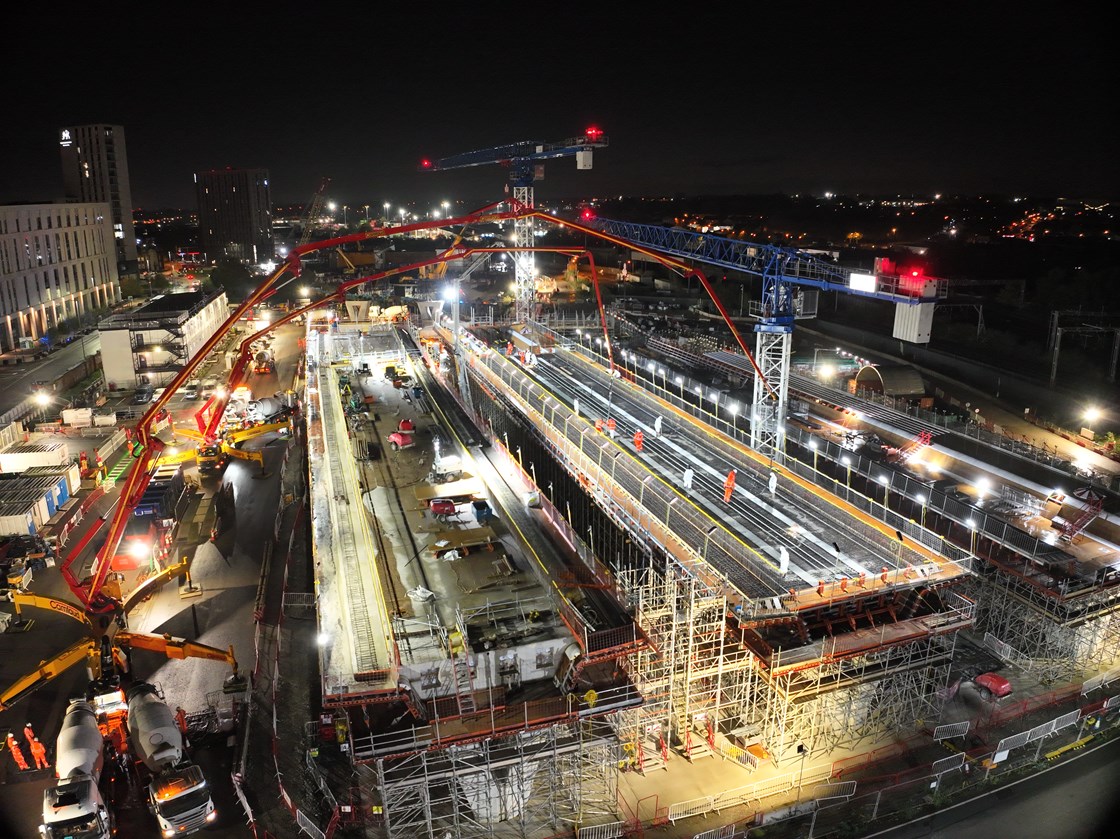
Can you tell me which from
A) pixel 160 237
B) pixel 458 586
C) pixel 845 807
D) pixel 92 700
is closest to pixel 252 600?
pixel 92 700

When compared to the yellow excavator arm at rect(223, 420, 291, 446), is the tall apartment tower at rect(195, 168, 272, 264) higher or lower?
higher

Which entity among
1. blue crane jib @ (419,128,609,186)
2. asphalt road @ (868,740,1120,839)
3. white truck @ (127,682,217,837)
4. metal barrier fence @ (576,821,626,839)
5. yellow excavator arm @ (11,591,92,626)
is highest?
blue crane jib @ (419,128,609,186)

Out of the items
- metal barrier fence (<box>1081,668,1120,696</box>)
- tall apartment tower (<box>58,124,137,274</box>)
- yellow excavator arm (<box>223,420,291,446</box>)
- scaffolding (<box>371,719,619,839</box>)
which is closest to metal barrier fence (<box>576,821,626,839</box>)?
scaffolding (<box>371,719,619,839</box>)

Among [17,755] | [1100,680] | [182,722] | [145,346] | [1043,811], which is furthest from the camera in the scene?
[145,346]

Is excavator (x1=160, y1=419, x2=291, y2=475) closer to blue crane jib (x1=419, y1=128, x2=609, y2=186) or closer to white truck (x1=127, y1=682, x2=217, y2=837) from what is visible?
white truck (x1=127, y1=682, x2=217, y2=837)

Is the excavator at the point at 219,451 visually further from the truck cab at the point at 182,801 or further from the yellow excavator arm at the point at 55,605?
the truck cab at the point at 182,801

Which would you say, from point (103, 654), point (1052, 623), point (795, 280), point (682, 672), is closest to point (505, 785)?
point (682, 672)

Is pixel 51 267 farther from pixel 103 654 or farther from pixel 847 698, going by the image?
pixel 847 698

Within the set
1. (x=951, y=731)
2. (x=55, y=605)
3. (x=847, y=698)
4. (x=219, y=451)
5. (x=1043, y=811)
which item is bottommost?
(x=1043, y=811)
